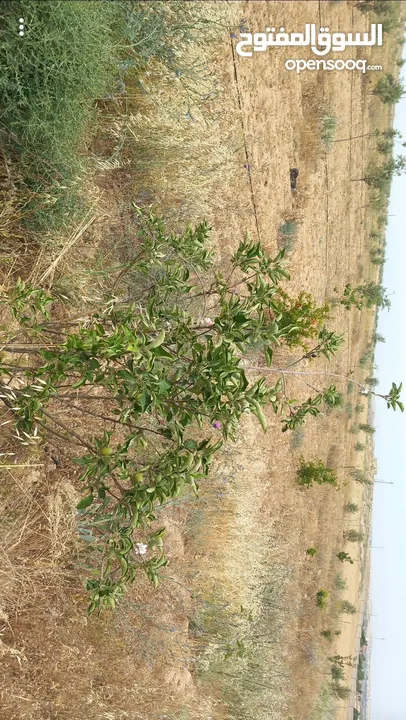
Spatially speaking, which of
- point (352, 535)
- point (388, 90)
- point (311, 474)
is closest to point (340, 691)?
point (352, 535)

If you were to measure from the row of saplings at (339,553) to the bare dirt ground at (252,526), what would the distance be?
0.18 metres

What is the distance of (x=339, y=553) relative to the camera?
351 inches

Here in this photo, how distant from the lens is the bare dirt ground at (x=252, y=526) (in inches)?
123

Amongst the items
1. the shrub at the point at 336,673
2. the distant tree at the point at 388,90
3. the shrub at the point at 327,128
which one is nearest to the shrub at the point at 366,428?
the shrub at the point at 336,673

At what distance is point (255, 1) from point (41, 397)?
16.8ft

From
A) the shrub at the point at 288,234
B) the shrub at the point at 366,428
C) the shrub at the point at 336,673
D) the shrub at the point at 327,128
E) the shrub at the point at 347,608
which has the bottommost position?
the shrub at the point at 336,673

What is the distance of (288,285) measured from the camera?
257 inches

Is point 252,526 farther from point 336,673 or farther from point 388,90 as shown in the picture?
point 388,90

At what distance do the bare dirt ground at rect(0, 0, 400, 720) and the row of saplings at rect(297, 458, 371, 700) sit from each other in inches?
6.9

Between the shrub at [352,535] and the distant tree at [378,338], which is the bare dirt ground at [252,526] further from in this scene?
the distant tree at [378,338]

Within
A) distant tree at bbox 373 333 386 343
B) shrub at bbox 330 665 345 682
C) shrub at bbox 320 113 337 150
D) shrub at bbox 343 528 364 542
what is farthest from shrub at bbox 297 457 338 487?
distant tree at bbox 373 333 386 343

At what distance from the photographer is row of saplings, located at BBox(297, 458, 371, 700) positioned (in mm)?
6965

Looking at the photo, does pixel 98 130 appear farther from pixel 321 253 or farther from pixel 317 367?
pixel 317 367

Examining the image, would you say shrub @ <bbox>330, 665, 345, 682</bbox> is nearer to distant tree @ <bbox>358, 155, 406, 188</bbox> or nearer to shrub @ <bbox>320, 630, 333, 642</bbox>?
shrub @ <bbox>320, 630, 333, 642</bbox>
